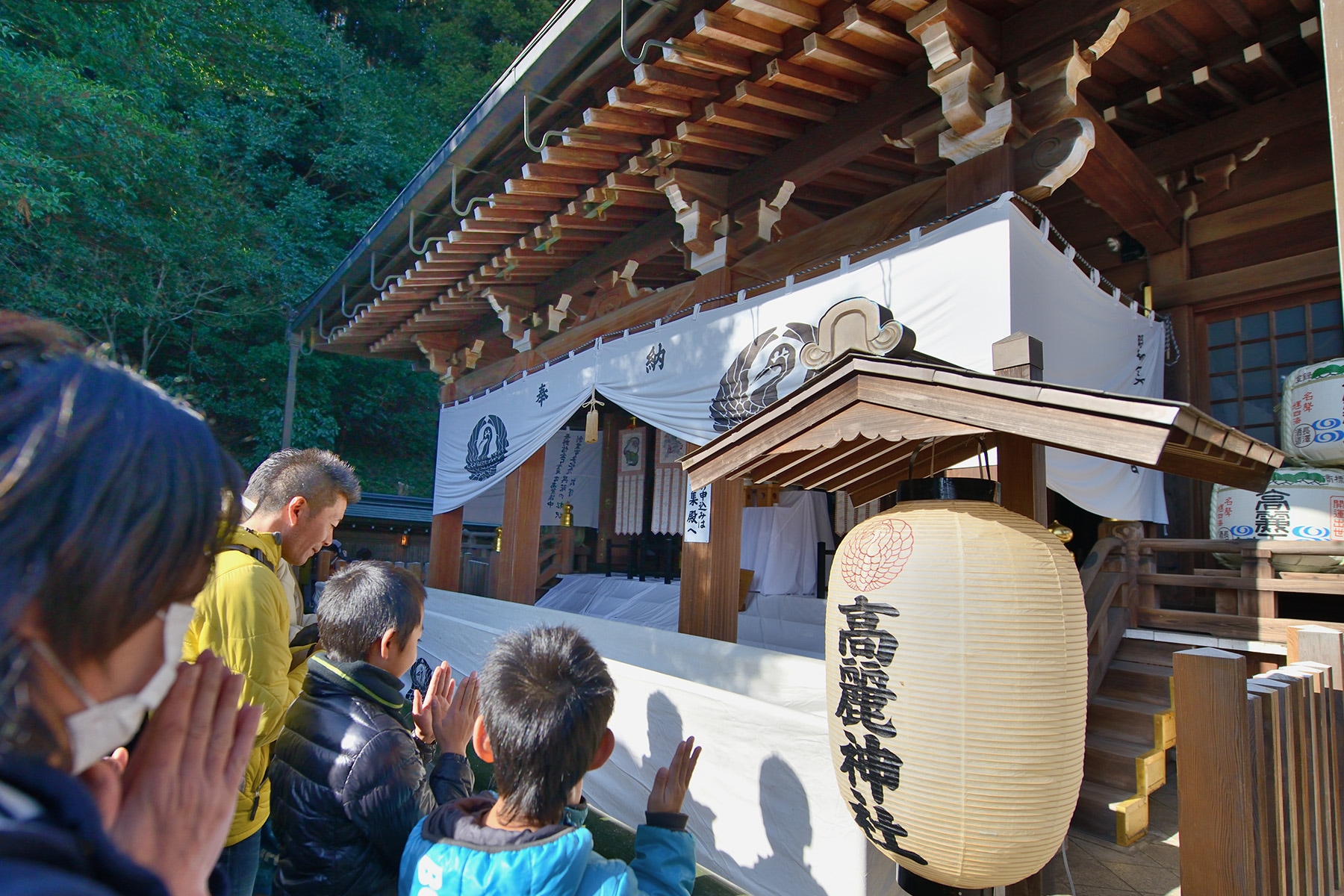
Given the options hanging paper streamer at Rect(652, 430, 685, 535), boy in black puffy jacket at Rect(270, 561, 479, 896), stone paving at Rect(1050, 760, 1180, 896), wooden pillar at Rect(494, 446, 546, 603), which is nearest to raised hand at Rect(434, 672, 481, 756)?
boy in black puffy jacket at Rect(270, 561, 479, 896)

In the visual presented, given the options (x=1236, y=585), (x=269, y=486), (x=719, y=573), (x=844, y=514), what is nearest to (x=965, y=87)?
(x=719, y=573)

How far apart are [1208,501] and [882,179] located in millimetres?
3497

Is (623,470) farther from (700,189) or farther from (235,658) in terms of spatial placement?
(235,658)

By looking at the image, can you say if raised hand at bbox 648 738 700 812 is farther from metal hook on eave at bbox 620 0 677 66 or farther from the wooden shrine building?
metal hook on eave at bbox 620 0 677 66

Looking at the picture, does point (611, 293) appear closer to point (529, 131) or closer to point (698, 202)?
point (698, 202)

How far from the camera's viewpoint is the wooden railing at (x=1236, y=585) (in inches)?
163

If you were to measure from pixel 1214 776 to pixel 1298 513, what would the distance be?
3319 mm

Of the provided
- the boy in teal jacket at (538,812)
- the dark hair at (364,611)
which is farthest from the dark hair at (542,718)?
the dark hair at (364,611)

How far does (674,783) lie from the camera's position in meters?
1.93

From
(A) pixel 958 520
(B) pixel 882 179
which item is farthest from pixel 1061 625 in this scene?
(B) pixel 882 179

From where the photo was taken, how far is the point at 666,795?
1890 mm

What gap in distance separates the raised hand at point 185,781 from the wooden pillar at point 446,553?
8818mm

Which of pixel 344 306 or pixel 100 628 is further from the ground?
pixel 344 306

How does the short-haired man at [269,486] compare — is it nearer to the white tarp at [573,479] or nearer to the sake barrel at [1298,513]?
the sake barrel at [1298,513]
